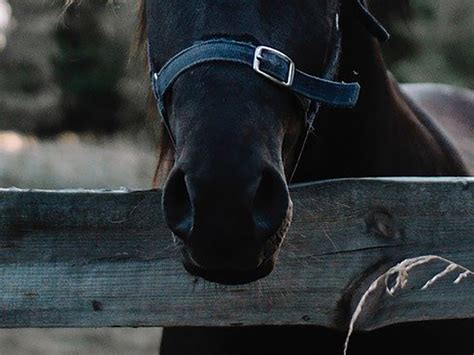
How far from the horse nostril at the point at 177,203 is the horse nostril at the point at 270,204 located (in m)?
0.13

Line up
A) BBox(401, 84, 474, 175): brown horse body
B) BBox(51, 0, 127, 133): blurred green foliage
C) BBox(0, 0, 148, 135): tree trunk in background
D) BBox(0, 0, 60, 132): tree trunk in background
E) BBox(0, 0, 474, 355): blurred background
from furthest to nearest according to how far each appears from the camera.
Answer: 1. BBox(0, 0, 60, 132): tree trunk in background
2. BBox(0, 0, 148, 135): tree trunk in background
3. BBox(51, 0, 127, 133): blurred green foliage
4. BBox(0, 0, 474, 355): blurred background
5. BBox(401, 84, 474, 175): brown horse body

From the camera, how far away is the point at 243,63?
206 cm

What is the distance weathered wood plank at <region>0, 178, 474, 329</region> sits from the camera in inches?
86.7

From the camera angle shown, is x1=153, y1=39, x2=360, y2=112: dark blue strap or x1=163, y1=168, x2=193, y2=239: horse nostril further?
x1=153, y1=39, x2=360, y2=112: dark blue strap

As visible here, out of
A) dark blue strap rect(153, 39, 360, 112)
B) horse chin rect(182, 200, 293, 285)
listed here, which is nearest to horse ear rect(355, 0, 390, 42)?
dark blue strap rect(153, 39, 360, 112)

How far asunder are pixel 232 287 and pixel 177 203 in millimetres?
410

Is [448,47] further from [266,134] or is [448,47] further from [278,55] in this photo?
[266,134]

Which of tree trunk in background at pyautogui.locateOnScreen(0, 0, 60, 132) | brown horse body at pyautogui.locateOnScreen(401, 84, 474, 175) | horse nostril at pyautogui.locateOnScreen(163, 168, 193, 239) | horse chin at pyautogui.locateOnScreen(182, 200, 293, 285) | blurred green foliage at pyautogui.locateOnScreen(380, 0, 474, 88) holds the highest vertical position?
horse nostril at pyautogui.locateOnScreen(163, 168, 193, 239)

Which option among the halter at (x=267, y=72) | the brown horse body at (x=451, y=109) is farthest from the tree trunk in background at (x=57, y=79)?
the halter at (x=267, y=72)

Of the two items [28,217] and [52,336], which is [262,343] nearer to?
[28,217]

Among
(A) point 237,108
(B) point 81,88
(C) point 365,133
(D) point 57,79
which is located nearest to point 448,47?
(B) point 81,88

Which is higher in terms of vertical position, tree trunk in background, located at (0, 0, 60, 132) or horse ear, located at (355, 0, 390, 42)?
horse ear, located at (355, 0, 390, 42)

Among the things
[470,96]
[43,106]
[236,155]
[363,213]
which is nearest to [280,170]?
[236,155]

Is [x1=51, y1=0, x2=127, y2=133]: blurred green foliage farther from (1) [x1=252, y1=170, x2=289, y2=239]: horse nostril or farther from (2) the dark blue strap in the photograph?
(1) [x1=252, y1=170, x2=289, y2=239]: horse nostril
